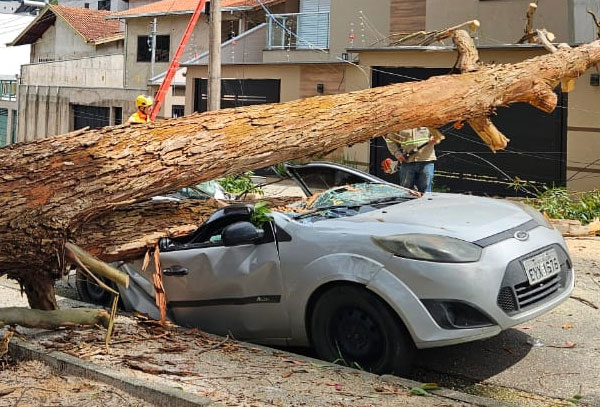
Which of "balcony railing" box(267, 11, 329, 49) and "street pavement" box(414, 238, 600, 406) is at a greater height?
"balcony railing" box(267, 11, 329, 49)

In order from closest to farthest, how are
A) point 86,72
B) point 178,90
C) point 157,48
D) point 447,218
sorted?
point 447,218
point 178,90
point 157,48
point 86,72

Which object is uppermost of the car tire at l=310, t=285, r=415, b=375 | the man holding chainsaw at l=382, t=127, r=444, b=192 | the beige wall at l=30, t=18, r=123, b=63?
the beige wall at l=30, t=18, r=123, b=63

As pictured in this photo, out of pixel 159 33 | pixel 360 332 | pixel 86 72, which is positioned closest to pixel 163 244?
pixel 360 332

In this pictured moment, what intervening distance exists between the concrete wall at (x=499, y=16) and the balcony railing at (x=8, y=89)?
27445 millimetres

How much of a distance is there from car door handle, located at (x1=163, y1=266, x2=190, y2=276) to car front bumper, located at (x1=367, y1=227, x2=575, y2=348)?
5.62ft

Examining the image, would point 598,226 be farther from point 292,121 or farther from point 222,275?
point 222,275

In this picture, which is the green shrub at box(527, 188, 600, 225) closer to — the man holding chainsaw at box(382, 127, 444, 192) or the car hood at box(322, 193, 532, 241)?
the man holding chainsaw at box(382, 127, 444, 192)

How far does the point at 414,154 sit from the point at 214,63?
6.08 meters

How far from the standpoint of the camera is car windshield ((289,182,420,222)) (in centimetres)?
577

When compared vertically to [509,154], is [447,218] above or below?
below

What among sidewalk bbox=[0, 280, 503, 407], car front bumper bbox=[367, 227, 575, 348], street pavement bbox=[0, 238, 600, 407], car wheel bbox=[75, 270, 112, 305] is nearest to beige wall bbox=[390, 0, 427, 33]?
street pavement bbox=[0, 238, 600, 407]

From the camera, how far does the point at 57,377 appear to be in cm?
471

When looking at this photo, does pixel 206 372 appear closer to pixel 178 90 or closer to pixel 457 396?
pixel 457 396

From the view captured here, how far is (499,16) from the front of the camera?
17.6 metres
